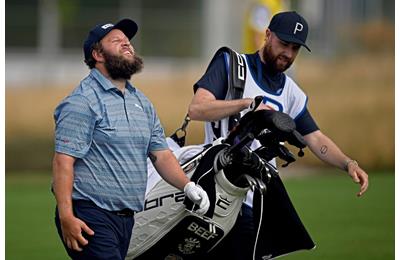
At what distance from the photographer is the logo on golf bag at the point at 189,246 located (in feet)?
25.2

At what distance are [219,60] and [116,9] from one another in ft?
87.9

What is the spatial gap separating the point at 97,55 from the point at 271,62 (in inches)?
56.5

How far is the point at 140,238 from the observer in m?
7.74

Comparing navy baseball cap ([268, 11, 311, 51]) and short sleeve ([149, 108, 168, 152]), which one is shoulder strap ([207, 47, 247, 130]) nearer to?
navy baseball cap ([268, 11, 311, 51])

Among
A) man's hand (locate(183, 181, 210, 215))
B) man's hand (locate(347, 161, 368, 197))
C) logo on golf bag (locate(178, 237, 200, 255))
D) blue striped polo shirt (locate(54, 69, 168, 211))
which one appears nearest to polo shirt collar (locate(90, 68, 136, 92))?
blue striped polo shirt (locate(54, 69, 168, 211))

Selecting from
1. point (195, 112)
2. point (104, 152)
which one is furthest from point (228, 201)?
point (104, 152)

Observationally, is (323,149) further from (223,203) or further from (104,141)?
(104,141)

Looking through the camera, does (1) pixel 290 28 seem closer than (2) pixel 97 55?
No

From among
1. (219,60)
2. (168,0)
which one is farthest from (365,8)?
(219,60)

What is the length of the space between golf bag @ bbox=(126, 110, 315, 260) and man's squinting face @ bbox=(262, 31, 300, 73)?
2.00 feet

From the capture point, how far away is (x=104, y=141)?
6625 millimetres

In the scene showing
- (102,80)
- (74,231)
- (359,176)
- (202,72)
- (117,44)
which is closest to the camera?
(74,231)
